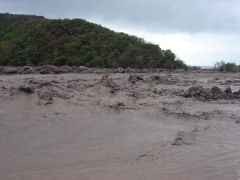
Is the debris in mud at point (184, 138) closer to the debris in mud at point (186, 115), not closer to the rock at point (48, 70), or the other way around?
the debris in mud at point (186, 115)

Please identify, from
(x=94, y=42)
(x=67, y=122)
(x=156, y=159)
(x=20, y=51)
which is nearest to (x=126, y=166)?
(x=156, y=159)

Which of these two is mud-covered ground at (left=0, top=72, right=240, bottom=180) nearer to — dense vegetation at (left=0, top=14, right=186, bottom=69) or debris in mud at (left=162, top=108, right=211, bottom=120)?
debris in mud at (left=162, top=108, right=211, bottom=120)

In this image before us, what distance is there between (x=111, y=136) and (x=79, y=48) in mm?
20530

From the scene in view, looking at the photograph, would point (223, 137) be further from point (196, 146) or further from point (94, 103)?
point (94, 103)

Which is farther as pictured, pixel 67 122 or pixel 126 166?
pixel 67 122

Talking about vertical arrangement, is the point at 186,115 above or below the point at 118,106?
below

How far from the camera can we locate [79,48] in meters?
25.5

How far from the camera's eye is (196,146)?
203 inches

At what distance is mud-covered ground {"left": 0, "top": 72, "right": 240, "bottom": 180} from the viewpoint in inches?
163

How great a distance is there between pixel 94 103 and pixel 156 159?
2.80 meters

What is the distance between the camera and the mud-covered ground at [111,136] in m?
4.15

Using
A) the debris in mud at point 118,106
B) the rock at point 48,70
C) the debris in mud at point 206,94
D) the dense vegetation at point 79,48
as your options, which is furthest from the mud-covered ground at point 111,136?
the dense vegetation at point 79,48

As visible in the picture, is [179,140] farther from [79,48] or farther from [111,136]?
[79,48]

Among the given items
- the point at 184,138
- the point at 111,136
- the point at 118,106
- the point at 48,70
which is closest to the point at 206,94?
the point at 118,106
